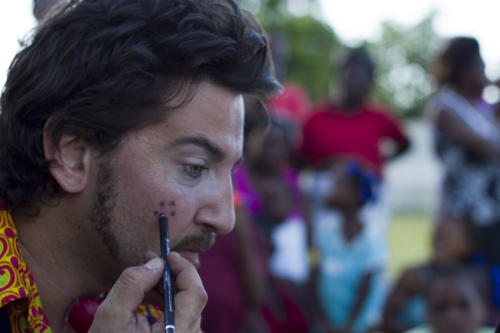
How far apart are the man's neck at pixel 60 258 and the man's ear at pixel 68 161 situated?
0.26ft

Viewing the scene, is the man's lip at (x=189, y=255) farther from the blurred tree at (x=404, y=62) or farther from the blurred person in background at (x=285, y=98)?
the blurred tree at (x=404, y=62)

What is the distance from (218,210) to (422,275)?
294 cm

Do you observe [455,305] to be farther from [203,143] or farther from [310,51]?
[310,51]

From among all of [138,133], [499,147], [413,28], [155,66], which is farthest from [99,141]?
[413,28]

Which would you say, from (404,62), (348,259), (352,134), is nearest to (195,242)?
(348,259)

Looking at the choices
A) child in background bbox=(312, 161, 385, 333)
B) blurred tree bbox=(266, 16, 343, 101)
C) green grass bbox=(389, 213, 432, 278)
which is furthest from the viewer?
blurred tree bbox=(266, 16, 343, 101)

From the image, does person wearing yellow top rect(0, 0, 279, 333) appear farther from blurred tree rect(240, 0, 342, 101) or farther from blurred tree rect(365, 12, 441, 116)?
blurred tree rect(365, 12, 441, 116)

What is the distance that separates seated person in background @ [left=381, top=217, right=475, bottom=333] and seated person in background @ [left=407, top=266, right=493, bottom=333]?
0.24 m

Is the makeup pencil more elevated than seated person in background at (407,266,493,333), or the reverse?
the makeup pencil

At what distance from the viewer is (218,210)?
185 centimetres

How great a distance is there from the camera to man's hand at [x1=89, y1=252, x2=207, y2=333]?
4.97ft

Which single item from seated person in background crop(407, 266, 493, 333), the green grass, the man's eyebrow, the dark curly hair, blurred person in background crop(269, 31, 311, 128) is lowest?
the green grass

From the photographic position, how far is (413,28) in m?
42.5

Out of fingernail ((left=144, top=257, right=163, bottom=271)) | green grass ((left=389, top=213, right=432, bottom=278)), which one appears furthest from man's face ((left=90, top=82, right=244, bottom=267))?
green grass ((left=389, top=213, right=432, bottom=278))
